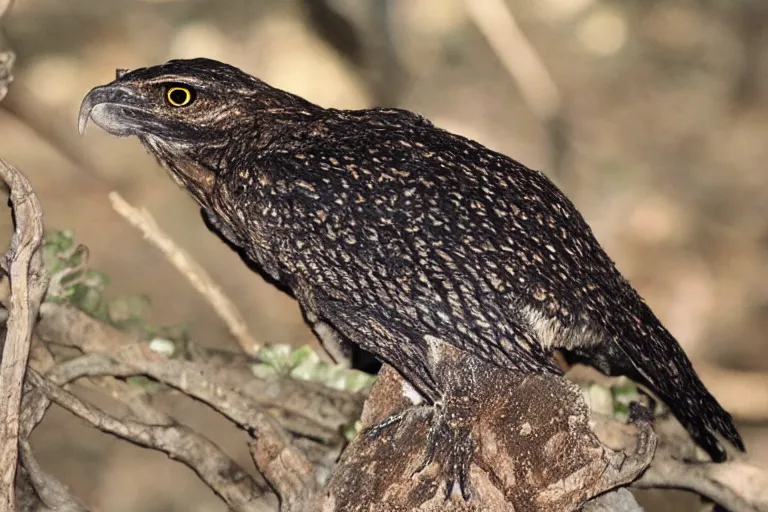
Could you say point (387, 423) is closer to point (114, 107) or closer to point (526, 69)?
point (114, 107)

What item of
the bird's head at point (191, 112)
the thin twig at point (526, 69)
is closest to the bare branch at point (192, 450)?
the bird's head at point (191, 112)

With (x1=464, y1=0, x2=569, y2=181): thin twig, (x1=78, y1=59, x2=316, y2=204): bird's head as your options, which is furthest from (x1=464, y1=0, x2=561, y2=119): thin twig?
(x1=78, y1=59, x2=316, y2=204): bird's head

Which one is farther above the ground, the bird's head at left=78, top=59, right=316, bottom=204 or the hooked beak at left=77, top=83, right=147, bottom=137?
the bird's head at left=78, top=59, right=316, bottom=204

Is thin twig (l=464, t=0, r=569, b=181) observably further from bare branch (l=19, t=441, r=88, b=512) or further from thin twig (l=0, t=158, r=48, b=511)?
bare branch (l=19, t=441, r=88, b=512)

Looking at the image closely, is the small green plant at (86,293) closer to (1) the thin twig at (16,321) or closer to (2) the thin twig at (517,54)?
(1) the thin twig at (16,321)

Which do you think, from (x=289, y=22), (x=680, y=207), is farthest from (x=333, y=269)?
(x=680, y=207)

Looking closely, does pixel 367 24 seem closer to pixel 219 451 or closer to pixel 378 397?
pixel 378 397

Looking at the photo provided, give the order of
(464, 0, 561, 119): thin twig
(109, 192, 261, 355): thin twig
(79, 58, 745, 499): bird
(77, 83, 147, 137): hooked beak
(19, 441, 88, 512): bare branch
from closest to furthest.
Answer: (79, 58, 745, 499): bird
(77, 83, 147, 137): hooked beak
(19, 441, 88, 512): bare branch
(109, 192, 261, 355): thin twig
(464, 0, 561, 119): thin twig
